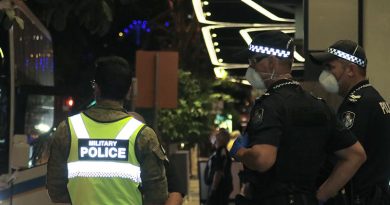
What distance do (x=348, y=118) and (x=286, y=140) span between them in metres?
0.91

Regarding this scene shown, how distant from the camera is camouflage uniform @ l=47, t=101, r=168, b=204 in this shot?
12.5 feet

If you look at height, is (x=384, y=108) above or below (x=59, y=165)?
above

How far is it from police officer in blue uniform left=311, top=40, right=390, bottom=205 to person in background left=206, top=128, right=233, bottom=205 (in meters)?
7.95

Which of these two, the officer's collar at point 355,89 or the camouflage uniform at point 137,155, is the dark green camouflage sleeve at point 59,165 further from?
the officer's collar at point 355,89

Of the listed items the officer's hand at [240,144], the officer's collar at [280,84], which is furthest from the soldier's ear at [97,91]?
the officer's collar at [280,84]

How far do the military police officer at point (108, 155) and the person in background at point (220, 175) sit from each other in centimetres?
905

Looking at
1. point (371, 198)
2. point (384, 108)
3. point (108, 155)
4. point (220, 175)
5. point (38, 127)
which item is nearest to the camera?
point (108, 155)

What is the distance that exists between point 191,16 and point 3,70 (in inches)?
821

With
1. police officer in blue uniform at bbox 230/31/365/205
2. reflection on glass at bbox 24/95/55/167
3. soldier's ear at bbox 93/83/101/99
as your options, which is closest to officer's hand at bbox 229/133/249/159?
police officer in blue uniform at bbox 230/31/365/205

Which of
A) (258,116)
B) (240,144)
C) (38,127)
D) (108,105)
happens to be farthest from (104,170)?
(38,127)

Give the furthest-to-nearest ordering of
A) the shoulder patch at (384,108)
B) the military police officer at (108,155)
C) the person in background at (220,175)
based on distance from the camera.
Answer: the person in background at (220,175) < the shoulder patch at (384,108) < the military police officer at (108,155)

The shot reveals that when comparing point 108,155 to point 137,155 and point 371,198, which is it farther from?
point 371,198

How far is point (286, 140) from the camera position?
414 centimetres

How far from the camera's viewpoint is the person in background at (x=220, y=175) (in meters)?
13.0
